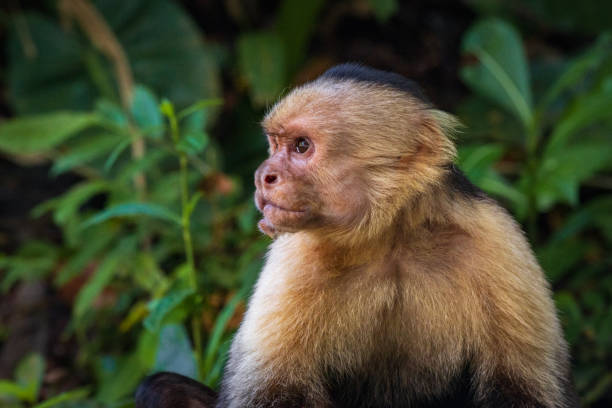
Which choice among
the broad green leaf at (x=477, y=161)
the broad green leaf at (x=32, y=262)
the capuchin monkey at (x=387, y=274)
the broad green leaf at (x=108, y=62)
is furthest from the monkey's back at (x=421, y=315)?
the broad green leaf at (x=108, y=62)

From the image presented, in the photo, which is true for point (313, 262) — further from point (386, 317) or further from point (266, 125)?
point (266, 125)

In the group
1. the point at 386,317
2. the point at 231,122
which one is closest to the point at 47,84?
the point at 231,122

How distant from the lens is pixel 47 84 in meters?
5.84

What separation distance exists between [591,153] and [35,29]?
12.6 ft

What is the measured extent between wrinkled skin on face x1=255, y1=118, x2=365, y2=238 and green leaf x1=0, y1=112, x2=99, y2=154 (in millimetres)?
1739

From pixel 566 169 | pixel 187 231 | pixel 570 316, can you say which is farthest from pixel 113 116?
pixel 570 316

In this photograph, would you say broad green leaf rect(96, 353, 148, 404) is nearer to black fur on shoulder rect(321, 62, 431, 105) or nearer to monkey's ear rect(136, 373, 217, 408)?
monkey's ear rect(136, 373, 217, 408)

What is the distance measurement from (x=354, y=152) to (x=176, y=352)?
124 centimetres

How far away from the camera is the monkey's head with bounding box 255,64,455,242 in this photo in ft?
7.98

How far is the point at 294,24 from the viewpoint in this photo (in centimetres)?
620

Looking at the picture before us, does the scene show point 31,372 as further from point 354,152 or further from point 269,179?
A: point 354,152

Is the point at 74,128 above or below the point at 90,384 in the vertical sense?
above

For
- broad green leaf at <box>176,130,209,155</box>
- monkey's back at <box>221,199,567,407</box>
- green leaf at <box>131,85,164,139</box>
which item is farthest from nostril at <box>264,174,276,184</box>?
green leaf at <box>131,85,164,139</box>

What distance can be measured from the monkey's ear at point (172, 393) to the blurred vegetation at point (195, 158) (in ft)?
0.64
